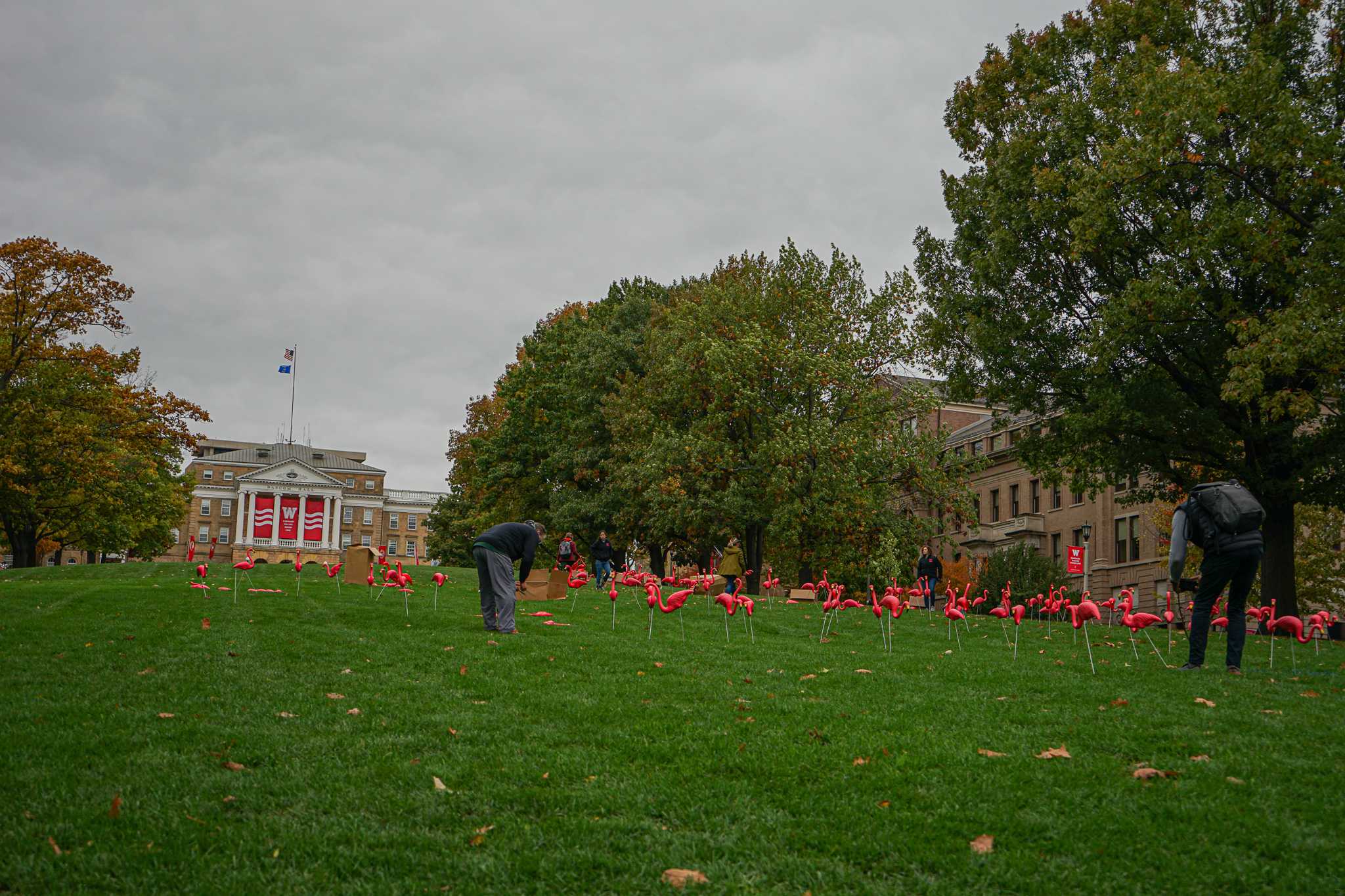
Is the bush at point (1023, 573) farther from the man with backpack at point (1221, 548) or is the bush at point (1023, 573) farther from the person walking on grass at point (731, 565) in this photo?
the man with backpack at point (1221, 548)

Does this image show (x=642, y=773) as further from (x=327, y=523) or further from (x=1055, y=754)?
(x=327, y=523)

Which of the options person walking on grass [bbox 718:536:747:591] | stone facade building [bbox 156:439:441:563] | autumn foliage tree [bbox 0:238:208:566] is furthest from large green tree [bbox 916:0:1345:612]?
stone facade building [bbox 156:439:441:563]

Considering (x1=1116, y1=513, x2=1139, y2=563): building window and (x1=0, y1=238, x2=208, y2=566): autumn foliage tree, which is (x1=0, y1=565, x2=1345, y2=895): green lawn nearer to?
(x1=0, y1=238, x2=208, y2=566): autumn foliage tree

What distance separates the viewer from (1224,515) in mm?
11172

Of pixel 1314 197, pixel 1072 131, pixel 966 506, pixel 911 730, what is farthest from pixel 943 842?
Result: pixel 966 506

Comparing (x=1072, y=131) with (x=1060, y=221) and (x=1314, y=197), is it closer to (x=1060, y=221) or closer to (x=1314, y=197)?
(x=1060, y=221)

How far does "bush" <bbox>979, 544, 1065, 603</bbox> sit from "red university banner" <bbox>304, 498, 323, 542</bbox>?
89.6 metres

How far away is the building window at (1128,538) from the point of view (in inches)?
2400

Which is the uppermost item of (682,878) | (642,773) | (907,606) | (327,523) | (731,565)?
(327,523)

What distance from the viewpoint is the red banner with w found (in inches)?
4461

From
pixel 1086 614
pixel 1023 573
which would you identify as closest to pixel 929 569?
pixel 1023 573

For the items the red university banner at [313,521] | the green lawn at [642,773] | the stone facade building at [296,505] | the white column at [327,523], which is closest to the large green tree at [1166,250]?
the green lawn at [642,773]

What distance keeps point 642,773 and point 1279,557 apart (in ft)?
75.1

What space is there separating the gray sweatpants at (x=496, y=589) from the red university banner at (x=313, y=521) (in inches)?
4385
